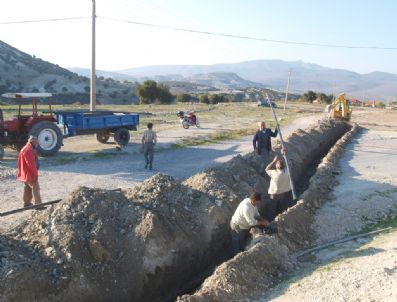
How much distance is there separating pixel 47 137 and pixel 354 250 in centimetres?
1205

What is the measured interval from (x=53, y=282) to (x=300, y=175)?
1180 centimetres

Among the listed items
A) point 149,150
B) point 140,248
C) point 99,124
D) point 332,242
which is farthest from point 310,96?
point 140,248

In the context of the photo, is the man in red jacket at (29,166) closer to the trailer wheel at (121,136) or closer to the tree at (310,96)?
the trailer wheel at (121,136)

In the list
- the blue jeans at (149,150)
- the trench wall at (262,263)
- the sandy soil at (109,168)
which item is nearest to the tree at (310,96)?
the sandy soil at (109,168)

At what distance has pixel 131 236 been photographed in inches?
344

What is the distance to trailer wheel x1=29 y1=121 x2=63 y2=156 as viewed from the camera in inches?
672

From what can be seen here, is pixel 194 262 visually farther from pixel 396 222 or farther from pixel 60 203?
pixel 396 222

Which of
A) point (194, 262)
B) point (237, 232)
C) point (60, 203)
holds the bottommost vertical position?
point (194, 262)

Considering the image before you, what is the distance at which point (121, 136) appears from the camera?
Result: 20.1 meters

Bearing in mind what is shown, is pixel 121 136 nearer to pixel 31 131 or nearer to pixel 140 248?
pixel 31 131

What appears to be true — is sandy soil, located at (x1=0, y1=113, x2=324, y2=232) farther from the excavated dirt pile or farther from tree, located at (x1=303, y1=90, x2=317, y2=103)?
tree, located at (x1=303, y1=90, x2=317, y2=103)

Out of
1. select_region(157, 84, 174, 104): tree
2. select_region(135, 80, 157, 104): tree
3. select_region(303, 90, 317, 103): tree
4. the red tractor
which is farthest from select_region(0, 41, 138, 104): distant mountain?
the red tractor

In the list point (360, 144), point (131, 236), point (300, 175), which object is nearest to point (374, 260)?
point (131, 236)

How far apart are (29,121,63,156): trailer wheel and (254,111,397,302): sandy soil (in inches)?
397
